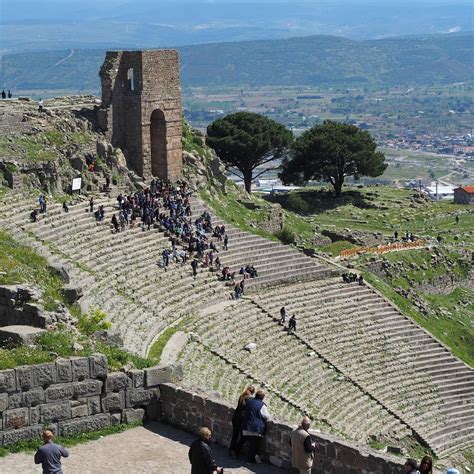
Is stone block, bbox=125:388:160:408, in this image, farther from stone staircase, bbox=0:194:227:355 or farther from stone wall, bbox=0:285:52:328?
stone staircase, bbox=0:194:227:355

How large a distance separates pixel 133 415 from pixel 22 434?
6.80 feet

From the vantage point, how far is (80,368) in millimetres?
19031

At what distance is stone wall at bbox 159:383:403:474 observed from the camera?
55.4ft

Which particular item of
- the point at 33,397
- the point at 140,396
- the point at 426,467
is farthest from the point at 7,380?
the point at 426,467

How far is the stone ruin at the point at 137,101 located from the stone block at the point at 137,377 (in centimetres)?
2928

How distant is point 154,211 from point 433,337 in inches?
430

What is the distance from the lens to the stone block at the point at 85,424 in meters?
19.0

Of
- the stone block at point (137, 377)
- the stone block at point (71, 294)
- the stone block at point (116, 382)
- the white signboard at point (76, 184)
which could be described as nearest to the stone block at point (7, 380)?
the stone block at point (116, 382)

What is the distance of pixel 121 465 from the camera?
17922mm

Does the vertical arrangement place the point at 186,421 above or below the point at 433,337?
above

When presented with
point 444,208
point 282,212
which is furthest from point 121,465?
point 444,208

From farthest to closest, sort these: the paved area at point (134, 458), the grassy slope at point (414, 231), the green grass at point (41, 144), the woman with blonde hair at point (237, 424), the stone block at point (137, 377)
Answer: the grassy slope at point (414, 231) < the green grass at point (41, 144) < the stone block at point (137, 377) < the woman with blonde hair at point (237, 424) < the paved area at point (134, 458)

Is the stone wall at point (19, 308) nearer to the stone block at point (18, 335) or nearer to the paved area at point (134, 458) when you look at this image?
the stone block at point (18, 335)

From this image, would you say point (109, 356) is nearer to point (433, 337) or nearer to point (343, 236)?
point (433, 337)
